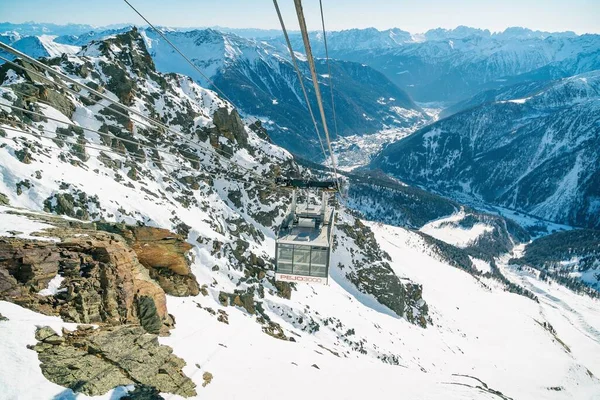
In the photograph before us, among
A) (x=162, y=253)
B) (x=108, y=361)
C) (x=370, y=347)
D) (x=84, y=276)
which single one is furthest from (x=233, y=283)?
(x=108, y=361)

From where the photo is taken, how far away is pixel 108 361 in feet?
64.0

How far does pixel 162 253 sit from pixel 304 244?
17709 mm

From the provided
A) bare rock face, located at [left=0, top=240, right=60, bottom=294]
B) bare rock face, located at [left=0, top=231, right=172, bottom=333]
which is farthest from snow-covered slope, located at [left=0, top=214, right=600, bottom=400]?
bare rock face, located at [left=0, top=231, right=172, bottom=333]

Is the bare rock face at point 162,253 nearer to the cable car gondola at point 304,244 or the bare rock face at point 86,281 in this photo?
the bare rock face at point 86,281

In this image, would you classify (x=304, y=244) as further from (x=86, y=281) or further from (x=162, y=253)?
(x=162, y=253)

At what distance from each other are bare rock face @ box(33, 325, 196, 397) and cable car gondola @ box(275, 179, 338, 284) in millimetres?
9779

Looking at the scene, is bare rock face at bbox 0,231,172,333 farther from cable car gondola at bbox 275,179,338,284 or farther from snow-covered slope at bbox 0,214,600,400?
cable car gondola at bbox 275,179,338,284

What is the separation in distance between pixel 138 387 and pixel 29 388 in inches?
214

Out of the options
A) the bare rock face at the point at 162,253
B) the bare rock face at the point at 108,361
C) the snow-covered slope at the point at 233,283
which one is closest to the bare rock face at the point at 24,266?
the snow-covered slope at the point at 233,283

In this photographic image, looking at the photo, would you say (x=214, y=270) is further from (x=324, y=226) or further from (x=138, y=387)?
(x=138, y=387)

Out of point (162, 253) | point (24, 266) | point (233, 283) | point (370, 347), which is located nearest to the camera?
point (24, 266)

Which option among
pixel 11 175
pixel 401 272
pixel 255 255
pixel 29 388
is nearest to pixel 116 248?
pixel 29 388

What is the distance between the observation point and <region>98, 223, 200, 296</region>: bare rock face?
33.5 m

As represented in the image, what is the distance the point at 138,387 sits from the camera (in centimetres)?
1962
